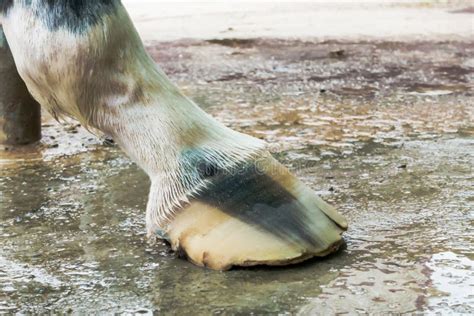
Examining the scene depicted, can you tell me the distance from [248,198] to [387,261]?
367 millimetres

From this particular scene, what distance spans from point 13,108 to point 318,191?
1.51 meters

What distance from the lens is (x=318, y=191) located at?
9.46 ft

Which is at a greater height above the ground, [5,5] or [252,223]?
[5,5]

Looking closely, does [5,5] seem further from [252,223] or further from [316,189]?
[316,189]

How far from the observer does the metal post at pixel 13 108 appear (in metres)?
3.72

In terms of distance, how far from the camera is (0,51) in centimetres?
371

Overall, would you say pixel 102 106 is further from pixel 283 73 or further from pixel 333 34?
pixel 333 34

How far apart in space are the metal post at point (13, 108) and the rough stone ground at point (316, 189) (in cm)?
11

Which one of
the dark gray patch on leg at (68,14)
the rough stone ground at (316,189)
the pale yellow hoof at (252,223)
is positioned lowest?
the rough stone ground at (316,189)

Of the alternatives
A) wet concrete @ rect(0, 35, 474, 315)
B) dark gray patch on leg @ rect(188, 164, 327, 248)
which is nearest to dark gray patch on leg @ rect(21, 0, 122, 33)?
dark gray patch on leg @ rect(188, 164, 327, 248)

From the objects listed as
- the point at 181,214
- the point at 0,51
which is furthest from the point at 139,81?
the point at 0,51

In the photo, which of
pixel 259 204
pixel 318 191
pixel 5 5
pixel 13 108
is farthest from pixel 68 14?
pixel 13 108

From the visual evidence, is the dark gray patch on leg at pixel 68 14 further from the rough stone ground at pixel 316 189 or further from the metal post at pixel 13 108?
the metal post at pixel 13 108

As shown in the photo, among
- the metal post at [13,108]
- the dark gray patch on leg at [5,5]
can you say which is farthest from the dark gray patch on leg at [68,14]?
the metal post at [13,108]
